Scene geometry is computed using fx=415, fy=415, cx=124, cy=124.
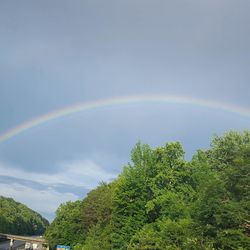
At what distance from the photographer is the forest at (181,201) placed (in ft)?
126

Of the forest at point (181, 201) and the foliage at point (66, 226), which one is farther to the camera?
the foliage at point (66, 226)

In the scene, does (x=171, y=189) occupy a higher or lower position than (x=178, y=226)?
higher

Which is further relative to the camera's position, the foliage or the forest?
the foliage

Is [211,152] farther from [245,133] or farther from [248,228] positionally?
[248,228]

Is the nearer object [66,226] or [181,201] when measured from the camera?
[181,201]

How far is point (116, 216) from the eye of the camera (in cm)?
6431

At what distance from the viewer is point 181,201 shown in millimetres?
55500

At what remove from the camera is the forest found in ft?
126

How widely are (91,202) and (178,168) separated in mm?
37363

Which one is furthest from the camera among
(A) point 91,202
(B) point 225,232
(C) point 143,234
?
(A) point 91,202

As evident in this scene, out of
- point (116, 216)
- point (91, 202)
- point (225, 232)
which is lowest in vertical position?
point (225, 232)

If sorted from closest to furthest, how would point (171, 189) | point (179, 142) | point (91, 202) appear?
point (171, 189) → point (179, 142) → point (91, 202)

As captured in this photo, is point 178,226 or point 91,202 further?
point 91,202

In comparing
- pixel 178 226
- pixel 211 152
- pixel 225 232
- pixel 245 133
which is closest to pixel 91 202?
pixel 211 152
